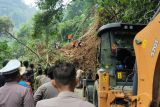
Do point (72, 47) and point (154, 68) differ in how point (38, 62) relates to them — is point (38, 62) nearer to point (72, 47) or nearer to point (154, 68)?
point (72, 47)

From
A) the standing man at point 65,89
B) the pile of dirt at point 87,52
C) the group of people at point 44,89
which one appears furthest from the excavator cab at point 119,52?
the pile of dirt at point 87,52

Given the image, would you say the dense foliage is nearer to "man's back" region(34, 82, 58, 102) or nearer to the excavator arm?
"man's back" region(34, 82, 58, 102)

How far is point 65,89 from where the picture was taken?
314 centimetres

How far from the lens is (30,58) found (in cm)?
1942

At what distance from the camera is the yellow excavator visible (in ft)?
18.9

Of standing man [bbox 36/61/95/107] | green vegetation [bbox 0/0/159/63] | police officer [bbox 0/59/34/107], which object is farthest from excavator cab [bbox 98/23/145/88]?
standing man [bbox 36/61/95/107]

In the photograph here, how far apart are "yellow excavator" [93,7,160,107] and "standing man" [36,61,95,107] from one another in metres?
2.67

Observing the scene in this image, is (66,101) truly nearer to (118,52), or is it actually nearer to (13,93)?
(13,93)

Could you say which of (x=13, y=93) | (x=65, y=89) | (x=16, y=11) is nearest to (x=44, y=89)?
(x=13, y=93)

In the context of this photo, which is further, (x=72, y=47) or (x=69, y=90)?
(x=72, y=47)

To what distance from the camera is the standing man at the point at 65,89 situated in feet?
10.2

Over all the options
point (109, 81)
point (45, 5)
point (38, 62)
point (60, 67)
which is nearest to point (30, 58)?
point (38, 62)

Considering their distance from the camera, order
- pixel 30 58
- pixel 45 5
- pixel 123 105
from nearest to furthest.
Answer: pixel 123 105 → pixel 30 58 → pixel 45 5

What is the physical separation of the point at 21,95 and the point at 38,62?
540 inches
